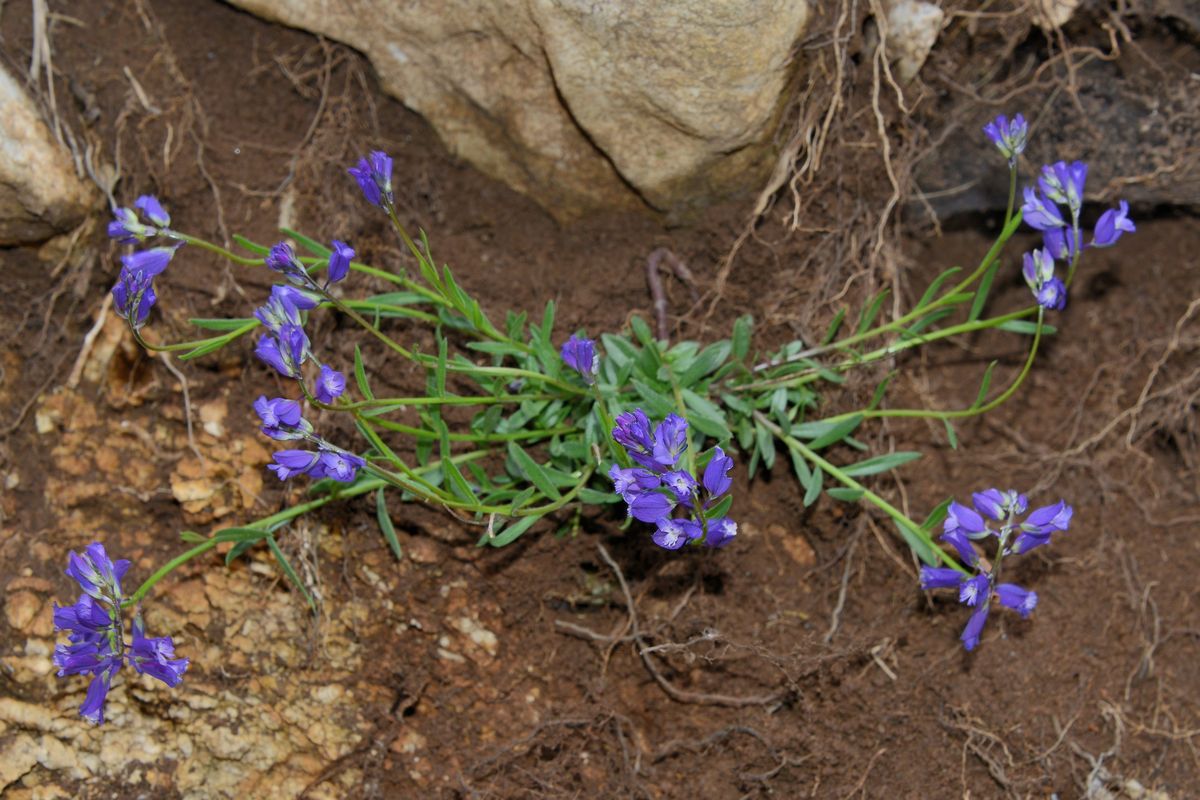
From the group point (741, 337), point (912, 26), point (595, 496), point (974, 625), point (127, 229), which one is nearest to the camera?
point (127, 229)

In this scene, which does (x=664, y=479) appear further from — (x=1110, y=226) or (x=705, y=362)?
A: (x=1110, y=226)

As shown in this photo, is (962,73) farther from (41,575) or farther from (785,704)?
(41,575)

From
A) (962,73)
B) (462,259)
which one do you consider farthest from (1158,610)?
(462,259)

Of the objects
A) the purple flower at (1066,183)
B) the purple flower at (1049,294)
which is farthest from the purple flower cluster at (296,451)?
the purple flower at (1066,183)

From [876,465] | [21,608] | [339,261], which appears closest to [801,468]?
[876,465]

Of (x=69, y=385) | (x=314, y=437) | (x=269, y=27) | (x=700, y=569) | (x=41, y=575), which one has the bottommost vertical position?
(x=700, y=569)
